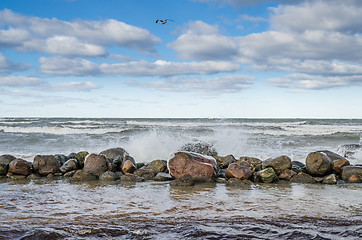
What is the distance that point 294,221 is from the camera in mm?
4023

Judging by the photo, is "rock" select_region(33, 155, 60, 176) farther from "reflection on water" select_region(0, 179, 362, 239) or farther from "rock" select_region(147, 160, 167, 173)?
"rock" select_region(147, 160, 167, 173)

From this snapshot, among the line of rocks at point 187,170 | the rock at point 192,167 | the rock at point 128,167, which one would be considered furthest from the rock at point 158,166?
the rock at point 192,167

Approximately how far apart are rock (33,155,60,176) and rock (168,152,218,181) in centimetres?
307

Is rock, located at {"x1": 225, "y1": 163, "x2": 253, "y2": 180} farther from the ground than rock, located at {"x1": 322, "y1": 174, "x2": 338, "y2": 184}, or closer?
farther from the ground

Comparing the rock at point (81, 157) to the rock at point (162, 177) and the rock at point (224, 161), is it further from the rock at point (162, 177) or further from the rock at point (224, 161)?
the rock at point (224, 161)

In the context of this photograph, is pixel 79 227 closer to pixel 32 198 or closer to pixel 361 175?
pixel 32 198

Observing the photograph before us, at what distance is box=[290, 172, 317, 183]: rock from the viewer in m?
7.31

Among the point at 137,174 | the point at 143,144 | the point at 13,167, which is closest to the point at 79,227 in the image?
the point at 137,174

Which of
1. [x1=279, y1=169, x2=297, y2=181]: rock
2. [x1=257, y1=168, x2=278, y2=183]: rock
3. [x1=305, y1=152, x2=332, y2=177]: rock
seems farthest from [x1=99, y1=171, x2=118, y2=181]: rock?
[x1=305, y1=152, x2=332, y2=177]: rock

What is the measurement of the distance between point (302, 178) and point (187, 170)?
2.81 meters

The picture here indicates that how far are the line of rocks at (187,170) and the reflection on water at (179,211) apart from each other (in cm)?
54

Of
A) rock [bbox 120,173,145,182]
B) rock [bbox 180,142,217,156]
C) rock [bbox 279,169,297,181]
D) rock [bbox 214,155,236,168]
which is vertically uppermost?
rock [bbox 180,142,217,156]

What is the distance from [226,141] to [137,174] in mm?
7187

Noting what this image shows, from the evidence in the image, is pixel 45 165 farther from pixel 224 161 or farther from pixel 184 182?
pixel 224 161
